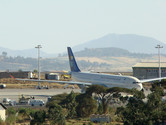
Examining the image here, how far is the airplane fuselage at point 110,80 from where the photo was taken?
284ft

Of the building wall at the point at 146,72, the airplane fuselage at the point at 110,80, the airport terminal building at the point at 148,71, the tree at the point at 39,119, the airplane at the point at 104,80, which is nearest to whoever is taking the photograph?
the tree at the point at 39,119

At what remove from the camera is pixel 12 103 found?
7881 cm

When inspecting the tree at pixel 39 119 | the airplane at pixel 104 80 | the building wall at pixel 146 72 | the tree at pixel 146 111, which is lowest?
the tree at pixel 39 119

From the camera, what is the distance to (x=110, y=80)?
300 ft

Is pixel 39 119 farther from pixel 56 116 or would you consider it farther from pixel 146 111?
pixel 146 111

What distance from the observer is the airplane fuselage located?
284 feet

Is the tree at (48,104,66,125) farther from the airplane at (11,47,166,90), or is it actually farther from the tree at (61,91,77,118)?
the airplane at (11,47,166,90)

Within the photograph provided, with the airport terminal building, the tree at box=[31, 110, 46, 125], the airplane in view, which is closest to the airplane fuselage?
the airplane

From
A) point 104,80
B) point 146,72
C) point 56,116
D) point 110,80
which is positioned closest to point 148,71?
point 146,72

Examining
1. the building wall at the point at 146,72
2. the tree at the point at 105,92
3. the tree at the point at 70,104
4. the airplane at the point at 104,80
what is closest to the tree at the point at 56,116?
the tree at the point at 70,104

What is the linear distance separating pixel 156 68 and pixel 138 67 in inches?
307

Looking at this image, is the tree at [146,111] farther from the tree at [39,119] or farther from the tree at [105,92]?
the tree at [105,92]

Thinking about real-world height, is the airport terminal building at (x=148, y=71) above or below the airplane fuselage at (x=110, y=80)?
above

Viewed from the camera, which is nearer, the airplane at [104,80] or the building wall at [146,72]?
the airplane at [104,80]
